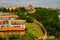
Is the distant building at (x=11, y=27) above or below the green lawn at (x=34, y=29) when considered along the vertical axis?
above

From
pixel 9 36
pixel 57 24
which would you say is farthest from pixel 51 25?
pixel 9 36

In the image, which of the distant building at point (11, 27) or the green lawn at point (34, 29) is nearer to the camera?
the distant building at point (11, 27)

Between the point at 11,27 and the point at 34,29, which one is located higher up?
the point at 11,27

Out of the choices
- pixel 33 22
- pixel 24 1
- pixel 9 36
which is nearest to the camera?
pixel 9 36

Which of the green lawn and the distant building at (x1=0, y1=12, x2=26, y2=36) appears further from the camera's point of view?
the green lawn

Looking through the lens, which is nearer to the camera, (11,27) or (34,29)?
(11,27)

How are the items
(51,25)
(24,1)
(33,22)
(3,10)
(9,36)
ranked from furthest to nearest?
(24,1) < (3,10) < (33,22) < (51,25) < (9,36)

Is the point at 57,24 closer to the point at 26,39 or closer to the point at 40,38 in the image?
the point at 40,38

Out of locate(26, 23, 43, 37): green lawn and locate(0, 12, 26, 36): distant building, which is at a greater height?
locate(0, 12, 26, 36): distant building
